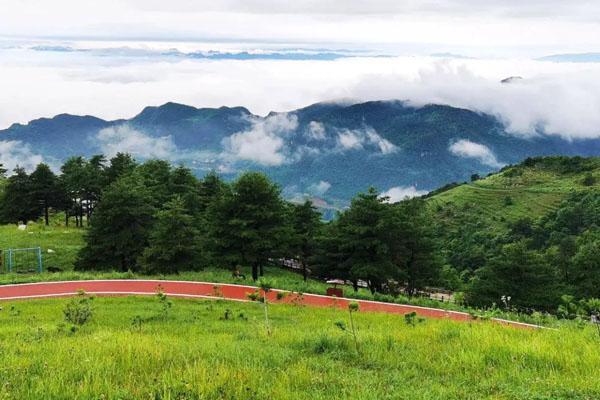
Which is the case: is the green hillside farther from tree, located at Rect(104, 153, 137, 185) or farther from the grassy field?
the grassy field

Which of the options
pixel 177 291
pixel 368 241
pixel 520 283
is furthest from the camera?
pixel 520 283

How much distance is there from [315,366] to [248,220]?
28.1 meters

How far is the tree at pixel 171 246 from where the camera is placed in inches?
1332

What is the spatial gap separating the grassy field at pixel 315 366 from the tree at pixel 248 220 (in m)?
24.6

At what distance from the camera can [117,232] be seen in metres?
A: 41.8

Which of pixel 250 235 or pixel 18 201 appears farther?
pixel 18 201

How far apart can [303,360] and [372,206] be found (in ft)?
106

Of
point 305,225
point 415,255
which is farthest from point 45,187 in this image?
point 415,255

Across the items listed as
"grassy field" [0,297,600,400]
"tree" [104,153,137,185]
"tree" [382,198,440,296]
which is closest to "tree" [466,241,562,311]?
"tree" [382,198,440,296]

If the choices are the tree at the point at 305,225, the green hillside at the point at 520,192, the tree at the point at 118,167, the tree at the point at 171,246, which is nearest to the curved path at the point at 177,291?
the tree at the point at 171,246

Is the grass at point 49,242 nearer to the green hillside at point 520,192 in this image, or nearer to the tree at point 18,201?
the tree at point 18,201

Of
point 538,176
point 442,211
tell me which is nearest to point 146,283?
point 442,211

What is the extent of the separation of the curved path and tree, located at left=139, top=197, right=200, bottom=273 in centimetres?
1028

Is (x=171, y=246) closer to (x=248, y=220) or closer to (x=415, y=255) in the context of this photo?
(x=248, y=220)
